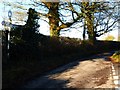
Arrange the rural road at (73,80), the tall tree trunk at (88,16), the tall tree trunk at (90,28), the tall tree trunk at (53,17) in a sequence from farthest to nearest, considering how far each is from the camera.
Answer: the tall tree trunk at (90,28) < the tall tree trunk at (53,17) < the tall tree trunk at (88,16) < the rural road at (73,80)

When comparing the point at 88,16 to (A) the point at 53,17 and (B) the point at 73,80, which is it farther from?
(B) the point at 73,80

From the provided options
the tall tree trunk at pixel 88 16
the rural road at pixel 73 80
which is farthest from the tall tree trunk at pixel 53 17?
the rural road at pixel 73 80

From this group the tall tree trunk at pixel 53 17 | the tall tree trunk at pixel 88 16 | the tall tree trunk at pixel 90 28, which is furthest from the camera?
the tall tree trunk at pixel 90 28

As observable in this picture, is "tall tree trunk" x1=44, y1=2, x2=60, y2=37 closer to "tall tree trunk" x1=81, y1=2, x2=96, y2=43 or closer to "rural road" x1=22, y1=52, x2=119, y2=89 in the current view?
"tall tree trunk" x1=81, y1=2, x2=96, y2=43

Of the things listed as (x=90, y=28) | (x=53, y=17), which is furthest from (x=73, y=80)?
(x=90, y=28)

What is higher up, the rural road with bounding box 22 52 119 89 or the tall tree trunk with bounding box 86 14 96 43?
the tall tree trunk with bounding box 86 14 96 43

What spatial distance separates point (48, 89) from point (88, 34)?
2310 centimetres

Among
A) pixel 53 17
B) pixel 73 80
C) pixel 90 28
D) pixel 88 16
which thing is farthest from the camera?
pixel 90 28

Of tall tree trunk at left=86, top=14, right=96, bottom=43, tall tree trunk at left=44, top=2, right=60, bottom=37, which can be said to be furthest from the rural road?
tall tree trunk at left=86, top=14, right=96, bottom=43

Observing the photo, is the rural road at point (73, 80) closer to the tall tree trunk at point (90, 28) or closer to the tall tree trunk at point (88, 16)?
the tall tree trunk at point (88, 16)

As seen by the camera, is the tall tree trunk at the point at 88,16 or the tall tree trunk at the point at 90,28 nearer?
the tall tree trunk at the point at 88,16

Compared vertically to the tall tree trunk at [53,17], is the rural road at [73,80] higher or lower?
lower

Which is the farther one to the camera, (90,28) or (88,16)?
(90,28)

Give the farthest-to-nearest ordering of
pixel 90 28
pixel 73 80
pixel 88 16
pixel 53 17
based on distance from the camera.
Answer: pixel 90 28 < pixel 53 17 < pixel 88 16 < pixel 73 80
